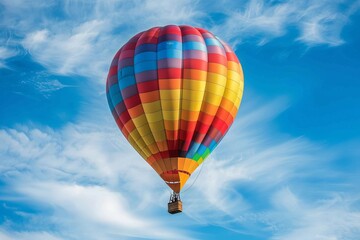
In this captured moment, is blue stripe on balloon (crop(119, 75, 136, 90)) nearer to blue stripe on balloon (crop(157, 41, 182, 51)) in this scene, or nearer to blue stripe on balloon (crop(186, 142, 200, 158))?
blue stripe on balloon (crop(157, 41, 182, 51))

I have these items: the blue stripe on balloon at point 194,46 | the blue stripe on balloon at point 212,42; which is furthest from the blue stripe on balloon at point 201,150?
the blue stripe on balloon at point 212,42

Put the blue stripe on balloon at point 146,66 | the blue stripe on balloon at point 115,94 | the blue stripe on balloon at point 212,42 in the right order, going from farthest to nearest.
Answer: the blue stripe on balloon at point 212,42 < the blue stripe on balloon at point 115,94 < the blue stripe on balloon at point 146,66

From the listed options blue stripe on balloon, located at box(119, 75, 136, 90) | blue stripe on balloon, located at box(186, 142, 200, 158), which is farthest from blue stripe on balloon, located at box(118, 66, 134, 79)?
blue stripe on balloon, located at box(186, 142, 200, 158)

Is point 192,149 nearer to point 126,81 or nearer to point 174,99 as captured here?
point 174,99

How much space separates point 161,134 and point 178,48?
15.8ft

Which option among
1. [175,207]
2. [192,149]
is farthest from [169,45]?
[175,207]

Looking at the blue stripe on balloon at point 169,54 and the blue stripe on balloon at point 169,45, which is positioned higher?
the blue stripe on balloon at point 169,45

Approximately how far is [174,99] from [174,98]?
0.05 m

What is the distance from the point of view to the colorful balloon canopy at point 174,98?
1339 inches

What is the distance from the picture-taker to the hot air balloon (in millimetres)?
34000

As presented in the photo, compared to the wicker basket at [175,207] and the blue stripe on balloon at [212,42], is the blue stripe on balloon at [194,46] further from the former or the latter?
the wicker basket at [175,207]

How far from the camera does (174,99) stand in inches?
1335

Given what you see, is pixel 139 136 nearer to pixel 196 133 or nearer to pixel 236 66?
pixel 196 133

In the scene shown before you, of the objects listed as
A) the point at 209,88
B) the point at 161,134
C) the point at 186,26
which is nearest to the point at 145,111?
the point at 161,134
